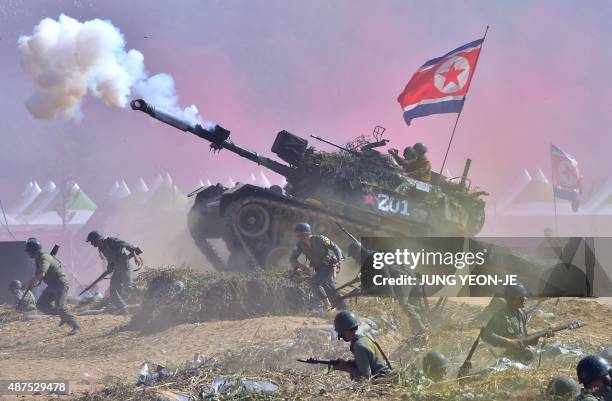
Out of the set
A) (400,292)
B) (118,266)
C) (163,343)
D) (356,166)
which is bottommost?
(163,343)

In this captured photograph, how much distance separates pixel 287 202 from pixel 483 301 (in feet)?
17.4

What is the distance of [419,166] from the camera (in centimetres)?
1622

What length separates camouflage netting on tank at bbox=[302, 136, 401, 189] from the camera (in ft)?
50.7

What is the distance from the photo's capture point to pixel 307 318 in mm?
11039

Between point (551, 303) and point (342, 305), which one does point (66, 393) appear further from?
point (551, 303)

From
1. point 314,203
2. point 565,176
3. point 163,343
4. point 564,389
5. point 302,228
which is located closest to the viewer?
point 564,389

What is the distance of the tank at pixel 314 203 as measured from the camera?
14.7m

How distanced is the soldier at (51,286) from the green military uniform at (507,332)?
7249 mm

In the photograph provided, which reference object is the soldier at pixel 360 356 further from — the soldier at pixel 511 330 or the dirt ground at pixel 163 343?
the soldier at pixel 511 330

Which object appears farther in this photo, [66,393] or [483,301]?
[483,301]

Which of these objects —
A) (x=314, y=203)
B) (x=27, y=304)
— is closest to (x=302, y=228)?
(x=314, y=203)

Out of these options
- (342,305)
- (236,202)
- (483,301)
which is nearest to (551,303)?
(483,301)

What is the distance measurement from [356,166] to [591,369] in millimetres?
10788

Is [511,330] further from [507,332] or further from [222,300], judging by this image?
[222,300]
